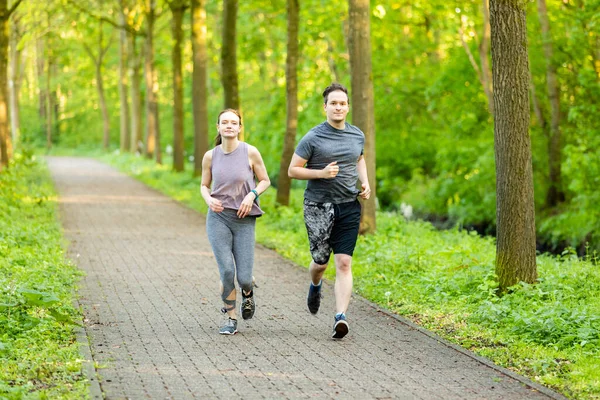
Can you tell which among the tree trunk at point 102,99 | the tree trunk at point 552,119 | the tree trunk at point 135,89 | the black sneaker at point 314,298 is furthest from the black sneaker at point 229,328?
the tree trunk at point 102,99

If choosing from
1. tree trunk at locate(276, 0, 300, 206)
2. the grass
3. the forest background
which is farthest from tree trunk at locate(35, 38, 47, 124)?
the grass

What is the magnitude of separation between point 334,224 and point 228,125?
1.28m

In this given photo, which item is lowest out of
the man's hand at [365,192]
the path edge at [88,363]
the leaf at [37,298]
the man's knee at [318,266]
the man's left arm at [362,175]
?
the path edge at [88,363]

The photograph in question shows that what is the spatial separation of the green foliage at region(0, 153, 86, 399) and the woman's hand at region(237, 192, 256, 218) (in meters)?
1.79

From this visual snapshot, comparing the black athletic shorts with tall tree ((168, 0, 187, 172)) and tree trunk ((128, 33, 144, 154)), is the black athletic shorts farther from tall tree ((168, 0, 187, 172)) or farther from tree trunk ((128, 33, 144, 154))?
tree trunk ((128, 33, 144, 154))

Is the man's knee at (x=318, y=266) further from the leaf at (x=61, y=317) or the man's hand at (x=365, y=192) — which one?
the leaf at (x=61, y=317)

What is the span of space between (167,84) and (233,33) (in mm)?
41697

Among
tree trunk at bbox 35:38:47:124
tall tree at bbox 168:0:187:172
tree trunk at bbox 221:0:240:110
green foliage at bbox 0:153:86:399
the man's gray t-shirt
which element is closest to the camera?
green foliage at bbox 0:153:86:399

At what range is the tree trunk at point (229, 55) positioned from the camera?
→ 2202 centimetres

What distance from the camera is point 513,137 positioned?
978cm

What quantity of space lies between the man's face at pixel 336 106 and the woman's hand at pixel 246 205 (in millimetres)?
960

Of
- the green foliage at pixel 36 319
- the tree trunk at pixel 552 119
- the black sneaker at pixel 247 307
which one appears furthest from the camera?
the tree trunk at pixel 552 119

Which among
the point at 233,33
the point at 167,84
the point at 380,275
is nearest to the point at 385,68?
the point at 233,33

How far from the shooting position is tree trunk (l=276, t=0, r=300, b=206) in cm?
1923
